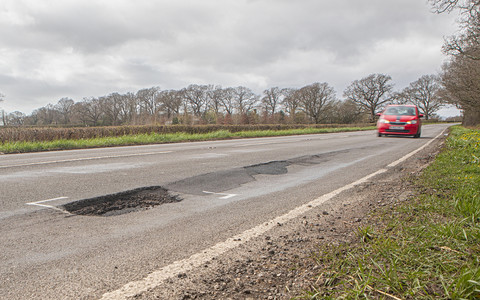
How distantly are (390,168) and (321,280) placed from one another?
534cm

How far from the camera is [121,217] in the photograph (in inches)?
131

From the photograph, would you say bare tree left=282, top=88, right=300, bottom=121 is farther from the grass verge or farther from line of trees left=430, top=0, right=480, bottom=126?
the grass verge

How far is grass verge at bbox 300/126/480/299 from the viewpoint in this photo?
63.9 inches

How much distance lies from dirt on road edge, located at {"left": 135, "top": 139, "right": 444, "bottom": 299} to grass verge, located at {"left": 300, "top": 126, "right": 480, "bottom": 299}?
12cm

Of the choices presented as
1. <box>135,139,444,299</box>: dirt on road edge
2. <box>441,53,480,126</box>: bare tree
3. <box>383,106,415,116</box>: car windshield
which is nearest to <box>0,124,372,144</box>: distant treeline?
<box>383,106,415,116</box>: car windshield

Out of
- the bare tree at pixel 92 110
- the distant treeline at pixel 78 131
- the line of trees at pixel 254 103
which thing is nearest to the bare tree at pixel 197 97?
the line of trees at pixel 254 103

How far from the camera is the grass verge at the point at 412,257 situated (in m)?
1.62

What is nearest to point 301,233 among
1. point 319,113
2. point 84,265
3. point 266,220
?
point 266,220

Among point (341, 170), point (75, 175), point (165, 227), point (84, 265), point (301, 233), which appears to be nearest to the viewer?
point (84, 265)

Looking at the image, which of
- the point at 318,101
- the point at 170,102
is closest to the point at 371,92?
the point at 318,101

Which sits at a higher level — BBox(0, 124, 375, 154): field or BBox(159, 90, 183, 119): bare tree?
BBox(159, 90, 183, 119): bare tree

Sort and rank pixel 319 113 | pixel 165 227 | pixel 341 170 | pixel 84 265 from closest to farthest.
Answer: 1. pixel 84 265
2. pixel 165 227
3. pixel 341 170
4. pixel 319 113

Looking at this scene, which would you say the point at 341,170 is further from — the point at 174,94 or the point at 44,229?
the point at 174,94

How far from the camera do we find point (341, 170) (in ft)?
21.1
